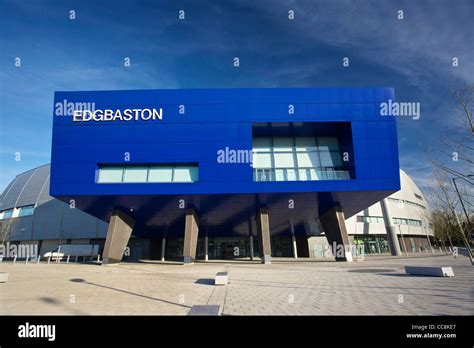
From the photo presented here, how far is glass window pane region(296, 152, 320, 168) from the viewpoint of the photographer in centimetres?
2705

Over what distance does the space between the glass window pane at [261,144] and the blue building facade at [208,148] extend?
189cm

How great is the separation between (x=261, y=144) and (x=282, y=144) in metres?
2.23

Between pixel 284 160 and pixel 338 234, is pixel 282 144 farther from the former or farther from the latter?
pixel 338 234

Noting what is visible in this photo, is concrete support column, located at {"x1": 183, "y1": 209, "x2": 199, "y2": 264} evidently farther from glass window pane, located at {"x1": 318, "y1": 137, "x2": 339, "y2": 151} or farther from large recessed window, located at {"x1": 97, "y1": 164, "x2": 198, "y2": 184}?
glass window pane, located at {"x1": 318, "y1": 137, "x2": 339, "y2": 151}

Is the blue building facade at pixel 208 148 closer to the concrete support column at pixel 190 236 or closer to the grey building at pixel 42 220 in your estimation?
the concrete support column at pixel 190 236

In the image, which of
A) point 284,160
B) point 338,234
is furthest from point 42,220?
point 338,234

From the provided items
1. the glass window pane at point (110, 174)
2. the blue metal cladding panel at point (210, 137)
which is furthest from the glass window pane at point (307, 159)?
the glass window pane at point (110, 174)

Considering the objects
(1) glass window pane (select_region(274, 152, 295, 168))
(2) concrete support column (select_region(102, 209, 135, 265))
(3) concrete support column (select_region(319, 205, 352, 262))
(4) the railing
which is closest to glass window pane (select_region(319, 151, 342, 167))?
(4) the railing

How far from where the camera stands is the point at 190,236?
89.0ft

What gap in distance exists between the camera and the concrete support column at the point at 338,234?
87.8ft

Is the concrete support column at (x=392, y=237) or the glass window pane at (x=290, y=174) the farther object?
the concrete support column at (x=392, y=237)

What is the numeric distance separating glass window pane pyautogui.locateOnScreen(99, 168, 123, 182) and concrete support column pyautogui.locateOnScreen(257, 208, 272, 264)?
46.5 feet
